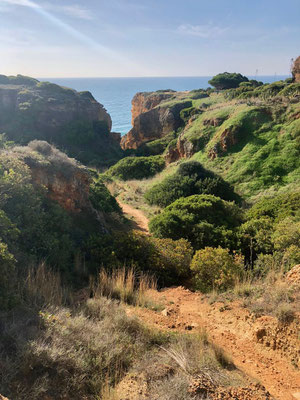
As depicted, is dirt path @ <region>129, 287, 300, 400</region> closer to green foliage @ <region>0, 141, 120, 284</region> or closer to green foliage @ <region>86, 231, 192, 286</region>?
green foliage @ <region>86, 231, 192, 286</region>

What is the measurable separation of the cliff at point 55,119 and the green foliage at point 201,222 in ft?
68.9

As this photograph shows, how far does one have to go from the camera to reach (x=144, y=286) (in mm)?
5570

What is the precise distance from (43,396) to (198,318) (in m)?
2.78

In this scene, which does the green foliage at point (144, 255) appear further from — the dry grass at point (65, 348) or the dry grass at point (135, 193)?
the dry grass at point (135, 193)

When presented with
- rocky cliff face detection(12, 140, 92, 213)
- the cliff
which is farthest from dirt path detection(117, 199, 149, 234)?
the cliff

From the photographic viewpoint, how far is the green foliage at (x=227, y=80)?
152 ft

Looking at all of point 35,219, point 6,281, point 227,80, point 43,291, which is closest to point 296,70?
point 227,80

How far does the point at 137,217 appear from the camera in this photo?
1362cm

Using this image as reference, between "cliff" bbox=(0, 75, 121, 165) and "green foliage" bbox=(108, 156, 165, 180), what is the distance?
6.64m

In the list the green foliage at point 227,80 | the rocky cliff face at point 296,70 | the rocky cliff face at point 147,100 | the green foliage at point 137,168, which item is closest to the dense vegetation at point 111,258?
the green foliage at point 137,168

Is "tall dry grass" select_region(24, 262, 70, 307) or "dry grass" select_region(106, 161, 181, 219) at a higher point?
"tall dry grass" select_region(24, 262, 70, 307)

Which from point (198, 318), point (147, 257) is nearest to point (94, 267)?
point (147, 257)

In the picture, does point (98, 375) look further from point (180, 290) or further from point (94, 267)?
point (94, 267)

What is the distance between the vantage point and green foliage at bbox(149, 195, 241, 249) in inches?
342
